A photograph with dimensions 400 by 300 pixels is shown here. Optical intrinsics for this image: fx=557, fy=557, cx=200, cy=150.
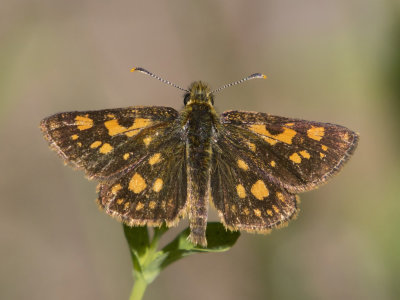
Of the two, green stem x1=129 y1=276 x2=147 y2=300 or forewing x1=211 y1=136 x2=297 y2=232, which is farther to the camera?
forewing x1=211 y1=136 x2=297 y2=232

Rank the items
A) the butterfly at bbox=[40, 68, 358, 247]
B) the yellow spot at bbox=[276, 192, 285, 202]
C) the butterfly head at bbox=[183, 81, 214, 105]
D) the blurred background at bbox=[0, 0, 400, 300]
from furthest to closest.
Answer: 1. the blurred background at bbox=[0, 0, 400, 300]
2. the butterfly head at bbox=[183, 81, 214, 105]
3. the yellow spot at bbox=[276, 192, 285, 202]
4. the butterfly at bbox=[40, 68, 358, 247]

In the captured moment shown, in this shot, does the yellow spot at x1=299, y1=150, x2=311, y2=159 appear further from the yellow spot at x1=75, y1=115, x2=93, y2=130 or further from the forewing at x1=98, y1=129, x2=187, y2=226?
the yellow spot at x1=75, y1=115, x2=93, y2=130

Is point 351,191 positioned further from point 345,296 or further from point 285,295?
point 285,295

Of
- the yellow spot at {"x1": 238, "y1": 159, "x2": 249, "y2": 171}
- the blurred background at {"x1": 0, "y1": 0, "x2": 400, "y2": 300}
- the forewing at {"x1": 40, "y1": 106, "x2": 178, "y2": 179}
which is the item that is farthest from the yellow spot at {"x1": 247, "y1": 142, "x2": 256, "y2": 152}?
the blurred background at {"x1": 0, "y1": 0, "x2": 400, "y2": 300}

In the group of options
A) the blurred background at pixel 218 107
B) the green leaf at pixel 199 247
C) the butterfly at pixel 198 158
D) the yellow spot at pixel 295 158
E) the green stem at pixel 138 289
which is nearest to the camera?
the green stem at pixel 138 289

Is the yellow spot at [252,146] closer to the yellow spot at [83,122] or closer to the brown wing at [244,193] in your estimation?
the brown wing at [244,193]

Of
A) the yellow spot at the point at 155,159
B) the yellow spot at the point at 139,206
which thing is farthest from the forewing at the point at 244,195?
the yellow spot at the point at 139,206
